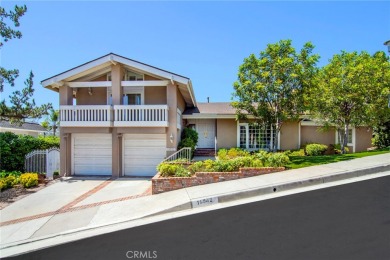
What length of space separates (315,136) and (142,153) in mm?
13249

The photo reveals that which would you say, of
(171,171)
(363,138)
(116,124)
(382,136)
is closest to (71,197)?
(171,171)

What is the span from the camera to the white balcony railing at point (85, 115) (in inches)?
542

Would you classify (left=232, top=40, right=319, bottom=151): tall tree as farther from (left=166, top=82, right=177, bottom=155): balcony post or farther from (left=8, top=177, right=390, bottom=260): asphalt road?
(left=8, top=177, right=390, bottom=260): asphalt road

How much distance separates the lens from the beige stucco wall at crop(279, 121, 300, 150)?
18.6m

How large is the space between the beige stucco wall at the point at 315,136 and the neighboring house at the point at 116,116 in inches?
406

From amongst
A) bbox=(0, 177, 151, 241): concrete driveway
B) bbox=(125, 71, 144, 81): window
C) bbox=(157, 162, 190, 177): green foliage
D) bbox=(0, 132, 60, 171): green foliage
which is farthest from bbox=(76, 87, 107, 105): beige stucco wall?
bbox=(157, 162, 190, 177): green foliage

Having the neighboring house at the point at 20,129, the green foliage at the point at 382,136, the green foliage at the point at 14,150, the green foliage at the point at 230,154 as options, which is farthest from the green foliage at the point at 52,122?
the green foliage at the point at 382,136

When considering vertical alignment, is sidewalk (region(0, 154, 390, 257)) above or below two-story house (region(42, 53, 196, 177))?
below

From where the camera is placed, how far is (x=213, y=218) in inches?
248

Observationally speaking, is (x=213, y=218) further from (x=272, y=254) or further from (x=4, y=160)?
(x=4, y=160)

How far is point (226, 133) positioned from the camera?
18.8 meters

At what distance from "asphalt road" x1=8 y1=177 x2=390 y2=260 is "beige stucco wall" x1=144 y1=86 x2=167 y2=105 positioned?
32.8 ft

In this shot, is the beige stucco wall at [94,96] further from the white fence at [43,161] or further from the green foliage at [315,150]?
the green foliage at [315,150]

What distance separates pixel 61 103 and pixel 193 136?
8.30 meters
